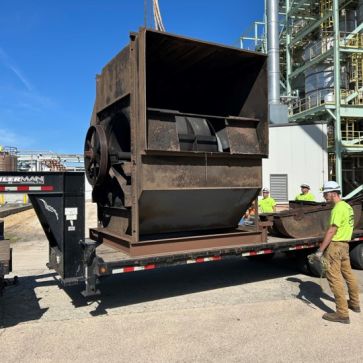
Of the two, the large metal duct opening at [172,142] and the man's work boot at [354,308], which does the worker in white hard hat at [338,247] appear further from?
the large metal duct opening at [172,142]

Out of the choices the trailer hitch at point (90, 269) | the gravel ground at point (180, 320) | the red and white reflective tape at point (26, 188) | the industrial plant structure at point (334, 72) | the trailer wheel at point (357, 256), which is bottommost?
the gravel ground at point (180, 320)

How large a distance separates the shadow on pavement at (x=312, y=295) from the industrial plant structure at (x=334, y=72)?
10800mm

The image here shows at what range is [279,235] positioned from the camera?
305 inches

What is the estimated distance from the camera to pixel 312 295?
21.4ft

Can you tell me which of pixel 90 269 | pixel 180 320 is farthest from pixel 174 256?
pixel 90 269

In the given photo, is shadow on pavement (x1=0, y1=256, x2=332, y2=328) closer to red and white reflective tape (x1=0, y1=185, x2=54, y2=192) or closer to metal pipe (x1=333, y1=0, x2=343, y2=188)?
red and white reflective tape (x1=0, y1=185, x2=54, y2=192)

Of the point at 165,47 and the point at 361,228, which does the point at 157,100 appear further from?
the point at 361,228

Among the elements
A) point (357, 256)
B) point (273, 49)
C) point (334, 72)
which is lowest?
point (357, 256)

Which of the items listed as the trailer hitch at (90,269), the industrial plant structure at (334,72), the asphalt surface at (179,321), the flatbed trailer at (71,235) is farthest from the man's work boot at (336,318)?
the industrial plant structure at (334,72)

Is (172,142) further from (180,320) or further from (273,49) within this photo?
(273,49)

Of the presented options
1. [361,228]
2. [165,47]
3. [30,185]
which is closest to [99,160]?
[30,185]

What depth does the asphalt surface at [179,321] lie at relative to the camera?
4.35 metres

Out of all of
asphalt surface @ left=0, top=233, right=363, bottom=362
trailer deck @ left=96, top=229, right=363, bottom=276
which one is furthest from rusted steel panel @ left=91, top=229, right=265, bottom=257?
asphalt surface @ left=0, top=233, right=363, bottom=362

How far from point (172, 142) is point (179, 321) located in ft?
8.44
